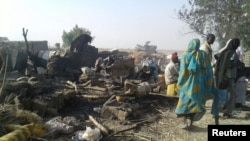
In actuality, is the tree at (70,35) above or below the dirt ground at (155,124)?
above

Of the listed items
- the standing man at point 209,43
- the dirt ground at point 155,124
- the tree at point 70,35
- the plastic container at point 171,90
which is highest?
the tree at point 70,35

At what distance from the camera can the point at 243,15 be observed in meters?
21.5

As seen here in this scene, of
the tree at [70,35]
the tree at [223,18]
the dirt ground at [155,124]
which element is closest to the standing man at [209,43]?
the dirt ground at [155,124]

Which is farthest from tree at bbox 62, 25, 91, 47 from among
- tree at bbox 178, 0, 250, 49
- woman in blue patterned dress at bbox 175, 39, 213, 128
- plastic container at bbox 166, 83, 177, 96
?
woman in blue patterned dress at bbox 175, 39, 213, 128

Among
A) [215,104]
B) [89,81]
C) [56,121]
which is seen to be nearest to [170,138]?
[215,104]

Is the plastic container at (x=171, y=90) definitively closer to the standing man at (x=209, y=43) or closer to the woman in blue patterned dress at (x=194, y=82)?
the standing man at (x=209, y=43)

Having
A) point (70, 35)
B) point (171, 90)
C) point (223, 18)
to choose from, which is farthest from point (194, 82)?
point (70, 35)

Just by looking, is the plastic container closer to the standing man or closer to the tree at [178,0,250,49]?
the standing man

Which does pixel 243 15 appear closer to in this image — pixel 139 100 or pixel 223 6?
pixel 223 6

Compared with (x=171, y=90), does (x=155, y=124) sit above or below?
below

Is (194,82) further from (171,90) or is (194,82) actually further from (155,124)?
(171,90)

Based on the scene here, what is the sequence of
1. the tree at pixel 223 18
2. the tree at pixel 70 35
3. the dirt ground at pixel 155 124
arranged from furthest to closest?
the tree at pixel 70 35, the tree at pixel 223 18, the dirt ground at pixel 155 124

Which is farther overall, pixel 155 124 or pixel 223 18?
pixel 223 18

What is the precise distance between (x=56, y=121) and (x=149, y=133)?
1.92m
